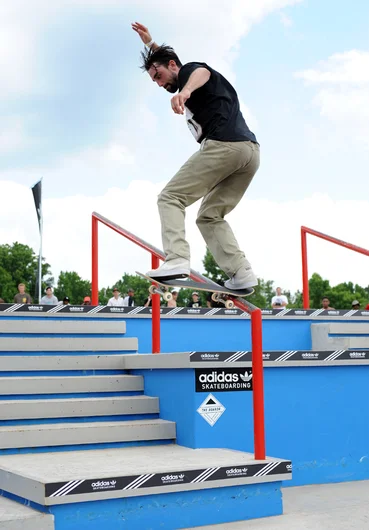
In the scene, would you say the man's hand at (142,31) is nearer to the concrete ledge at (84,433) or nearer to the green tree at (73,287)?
the concrete ledge at (84,433)

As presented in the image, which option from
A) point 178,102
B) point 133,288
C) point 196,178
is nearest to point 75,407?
point 196,178

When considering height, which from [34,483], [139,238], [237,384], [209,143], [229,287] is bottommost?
[34,483]

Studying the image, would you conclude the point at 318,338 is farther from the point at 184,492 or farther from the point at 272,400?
the point at 184,492

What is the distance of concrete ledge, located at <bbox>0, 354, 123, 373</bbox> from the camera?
6.51 metres

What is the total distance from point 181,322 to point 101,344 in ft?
8.23

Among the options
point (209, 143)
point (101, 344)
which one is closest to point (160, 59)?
point (209, 143)

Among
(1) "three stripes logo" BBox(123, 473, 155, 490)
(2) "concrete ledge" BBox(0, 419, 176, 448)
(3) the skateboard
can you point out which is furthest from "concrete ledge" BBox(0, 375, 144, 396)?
(1) "three stripes logo" BBox(123, 473, 155, 490)

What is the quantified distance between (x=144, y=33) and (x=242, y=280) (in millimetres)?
1994

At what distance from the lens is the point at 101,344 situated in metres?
7.27

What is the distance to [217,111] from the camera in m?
4.78

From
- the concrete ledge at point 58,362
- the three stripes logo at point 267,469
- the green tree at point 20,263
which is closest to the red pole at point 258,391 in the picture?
the three stripes logo at point 267,469

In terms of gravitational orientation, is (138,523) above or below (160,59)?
below

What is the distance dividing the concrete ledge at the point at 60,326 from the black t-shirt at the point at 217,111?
3.41 metres

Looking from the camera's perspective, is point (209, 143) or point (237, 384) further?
point (237, 384)
